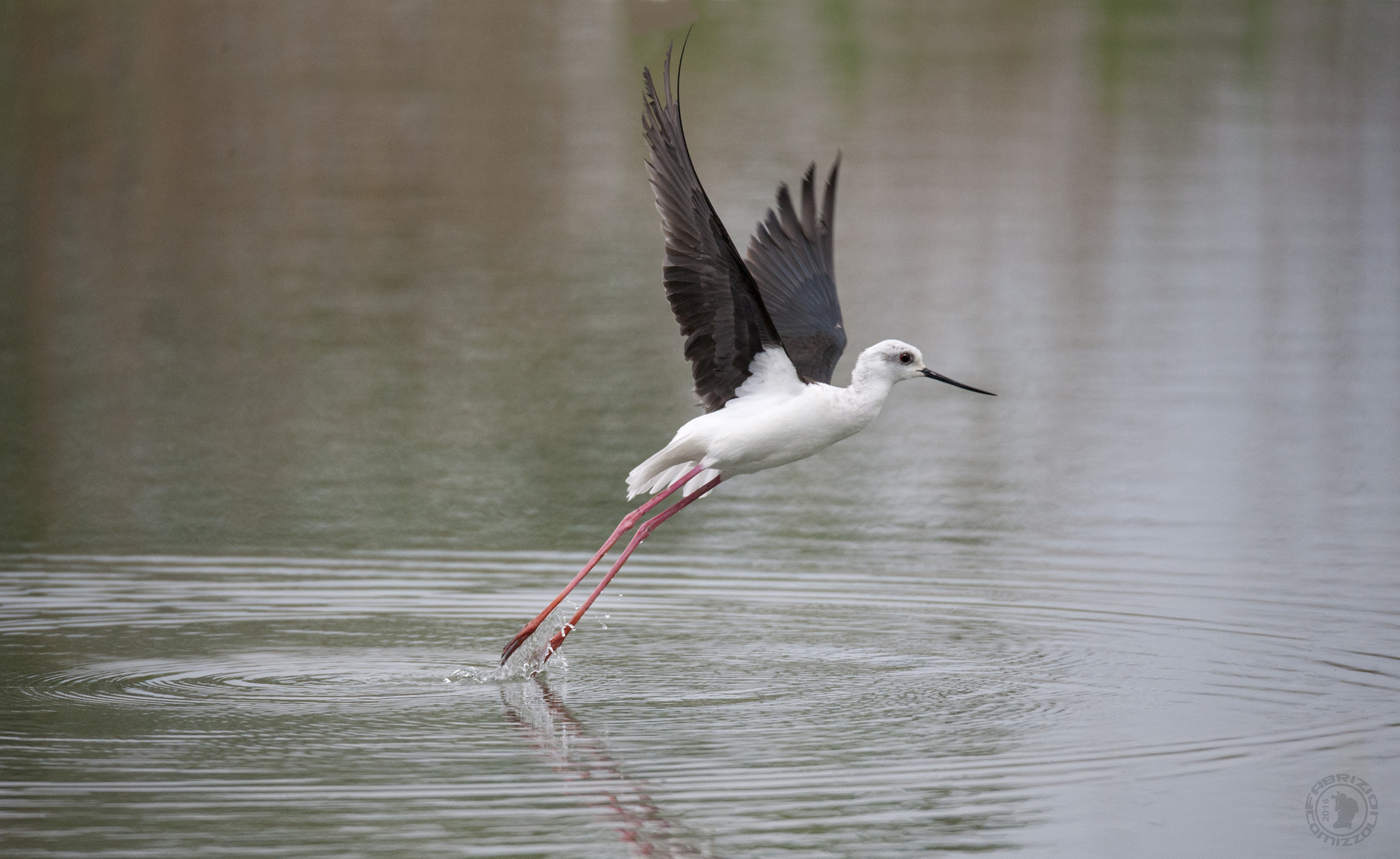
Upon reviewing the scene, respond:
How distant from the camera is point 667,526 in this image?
12211 mm

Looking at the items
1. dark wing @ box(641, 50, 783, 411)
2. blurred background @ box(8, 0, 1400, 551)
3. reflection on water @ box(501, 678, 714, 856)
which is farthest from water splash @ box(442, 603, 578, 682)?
blurred background @ box(8, 0, 1400, 551)

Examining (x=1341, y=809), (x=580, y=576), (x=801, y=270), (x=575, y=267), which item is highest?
(x=801, y=270)

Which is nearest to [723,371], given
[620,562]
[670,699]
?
[620,562]

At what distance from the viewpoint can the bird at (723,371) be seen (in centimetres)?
884

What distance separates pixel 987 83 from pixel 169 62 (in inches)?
599

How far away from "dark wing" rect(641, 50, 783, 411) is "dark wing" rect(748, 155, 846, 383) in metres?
0.88

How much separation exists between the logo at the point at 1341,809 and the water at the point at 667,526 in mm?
97

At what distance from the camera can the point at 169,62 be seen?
37.6m

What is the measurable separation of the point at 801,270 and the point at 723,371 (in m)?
1.30

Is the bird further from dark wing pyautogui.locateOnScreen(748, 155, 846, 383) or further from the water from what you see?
the water

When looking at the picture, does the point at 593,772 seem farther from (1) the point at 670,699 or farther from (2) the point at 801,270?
(2) the point at 801,270

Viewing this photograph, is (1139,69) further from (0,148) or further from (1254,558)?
(1254,558)

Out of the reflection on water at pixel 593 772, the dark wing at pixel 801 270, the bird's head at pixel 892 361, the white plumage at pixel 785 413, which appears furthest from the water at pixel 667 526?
the dark wing at pixel 801 270

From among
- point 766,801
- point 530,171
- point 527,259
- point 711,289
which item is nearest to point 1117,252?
point 527,259
